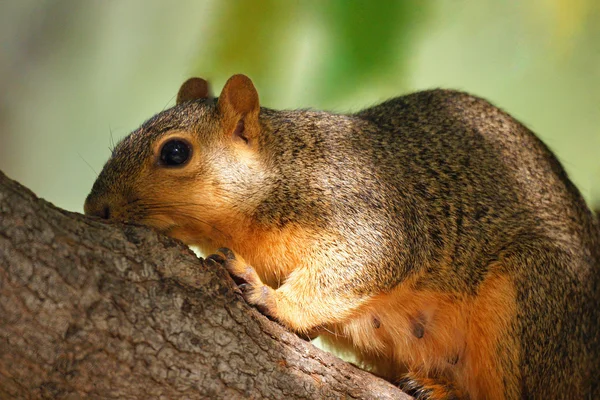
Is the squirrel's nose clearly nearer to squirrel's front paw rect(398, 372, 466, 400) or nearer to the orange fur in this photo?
the orange fur

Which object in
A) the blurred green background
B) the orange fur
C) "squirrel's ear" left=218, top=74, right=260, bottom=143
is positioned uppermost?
the blurred green background

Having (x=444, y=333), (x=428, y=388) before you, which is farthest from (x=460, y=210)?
(x=428, y=388)

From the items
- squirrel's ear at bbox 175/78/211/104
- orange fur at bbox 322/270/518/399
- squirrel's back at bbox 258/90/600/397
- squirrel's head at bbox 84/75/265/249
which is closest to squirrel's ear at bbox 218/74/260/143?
squirrel's head at bbox 84/75/265/249

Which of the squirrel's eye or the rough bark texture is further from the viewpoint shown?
the squirrel's eye

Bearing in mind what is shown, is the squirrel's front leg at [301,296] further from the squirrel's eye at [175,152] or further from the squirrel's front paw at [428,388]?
the squirrel's front paw at [428,388]

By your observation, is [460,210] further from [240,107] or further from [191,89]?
[191,89]

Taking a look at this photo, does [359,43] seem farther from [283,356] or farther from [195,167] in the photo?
[283,356]

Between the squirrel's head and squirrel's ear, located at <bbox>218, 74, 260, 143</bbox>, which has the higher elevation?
squirrel's ear, located at <bbox>218, 74, 260, 143</bbox>
